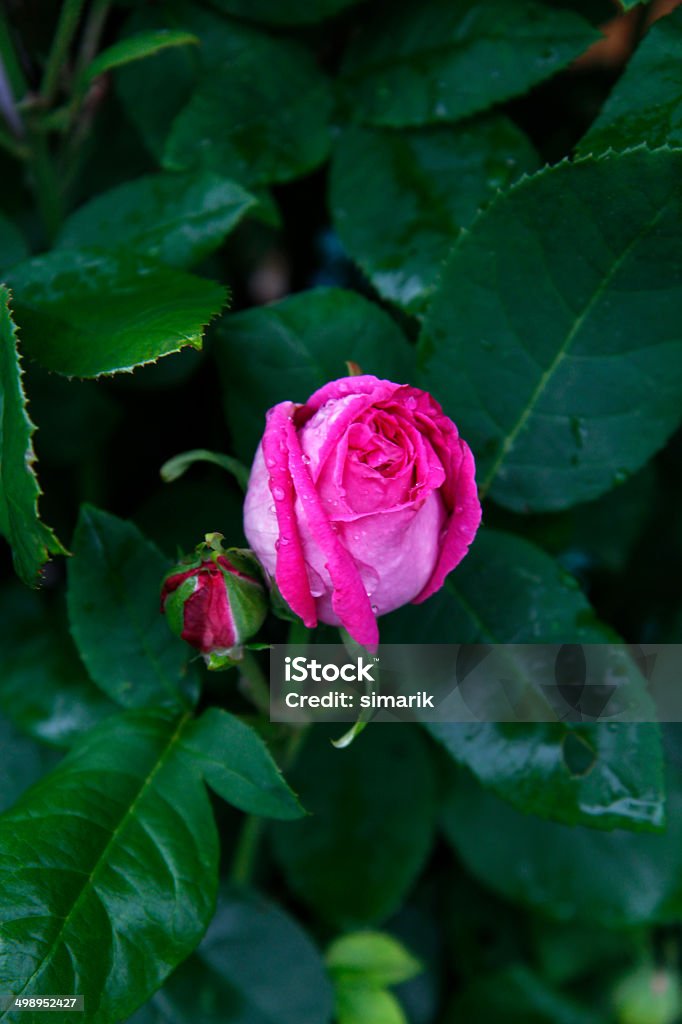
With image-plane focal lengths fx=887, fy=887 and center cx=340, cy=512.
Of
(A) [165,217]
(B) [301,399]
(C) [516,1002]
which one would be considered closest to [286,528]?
(B) [301,399]

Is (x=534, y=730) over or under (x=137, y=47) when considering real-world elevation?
under

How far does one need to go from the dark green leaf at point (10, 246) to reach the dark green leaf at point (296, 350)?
7.4 inches

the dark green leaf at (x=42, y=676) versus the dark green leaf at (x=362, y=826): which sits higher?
the dark green leaf at (x=42, y=676)

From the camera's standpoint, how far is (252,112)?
0.74m

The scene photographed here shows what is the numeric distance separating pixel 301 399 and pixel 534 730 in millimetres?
286

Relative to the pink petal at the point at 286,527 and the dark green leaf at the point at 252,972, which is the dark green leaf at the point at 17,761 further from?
the pink petal at the point at 286,527

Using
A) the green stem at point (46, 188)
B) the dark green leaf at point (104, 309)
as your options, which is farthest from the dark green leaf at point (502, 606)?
the green stem at point (46, 188)

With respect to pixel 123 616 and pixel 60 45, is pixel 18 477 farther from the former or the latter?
pixel 60 45

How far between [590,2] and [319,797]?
0.79 metres

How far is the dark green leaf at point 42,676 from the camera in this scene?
0.72m

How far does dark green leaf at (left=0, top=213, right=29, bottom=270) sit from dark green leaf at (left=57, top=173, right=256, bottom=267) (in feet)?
0.10

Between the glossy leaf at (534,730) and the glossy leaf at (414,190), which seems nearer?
the glossy leaf at (534,730)

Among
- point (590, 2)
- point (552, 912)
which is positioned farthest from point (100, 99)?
point (552, 912)

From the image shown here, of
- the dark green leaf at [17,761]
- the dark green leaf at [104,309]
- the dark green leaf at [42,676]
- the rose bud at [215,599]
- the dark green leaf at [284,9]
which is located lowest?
the dark green leaf at [17,761]
